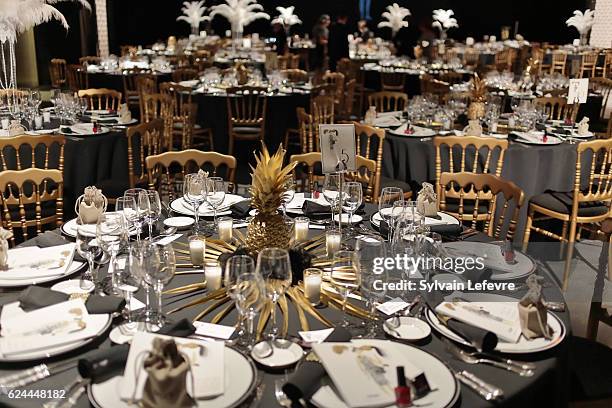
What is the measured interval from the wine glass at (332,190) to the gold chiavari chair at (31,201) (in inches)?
56.4

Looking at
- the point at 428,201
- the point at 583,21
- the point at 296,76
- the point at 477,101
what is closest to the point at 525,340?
the point at 428,201

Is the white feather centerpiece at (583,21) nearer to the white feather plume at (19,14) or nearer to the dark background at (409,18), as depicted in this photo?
the dark background at (409,18)

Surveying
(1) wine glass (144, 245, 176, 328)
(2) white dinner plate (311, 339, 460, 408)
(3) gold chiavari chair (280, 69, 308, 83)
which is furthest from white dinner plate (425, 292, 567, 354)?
(3) gold chiavari chair (280, 69, 308, 83)

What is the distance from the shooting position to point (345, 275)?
197 centimetres

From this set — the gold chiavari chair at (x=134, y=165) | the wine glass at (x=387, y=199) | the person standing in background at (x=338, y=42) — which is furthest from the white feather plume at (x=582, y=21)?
the wine glass at (x=387, y=199)

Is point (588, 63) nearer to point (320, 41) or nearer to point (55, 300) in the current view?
point (320, 41)

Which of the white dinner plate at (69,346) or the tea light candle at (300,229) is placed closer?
the white dinner plate at (69,346)

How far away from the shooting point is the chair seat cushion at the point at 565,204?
441 centimetres

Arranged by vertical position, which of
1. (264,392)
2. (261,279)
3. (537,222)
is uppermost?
(261,279)

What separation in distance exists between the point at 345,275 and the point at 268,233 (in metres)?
0.35

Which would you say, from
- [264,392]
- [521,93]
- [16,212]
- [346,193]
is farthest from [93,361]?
[521,93]

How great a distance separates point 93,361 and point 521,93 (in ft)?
23.2

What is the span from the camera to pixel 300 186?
613 centimetres

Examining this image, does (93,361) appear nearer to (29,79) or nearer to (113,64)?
(113,64)
